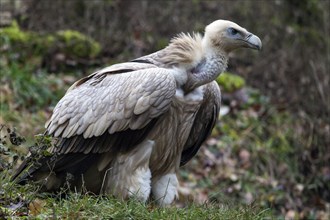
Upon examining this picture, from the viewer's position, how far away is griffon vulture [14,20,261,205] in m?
6.64

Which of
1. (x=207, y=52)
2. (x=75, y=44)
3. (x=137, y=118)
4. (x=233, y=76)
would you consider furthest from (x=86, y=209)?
(x=233, y=76)

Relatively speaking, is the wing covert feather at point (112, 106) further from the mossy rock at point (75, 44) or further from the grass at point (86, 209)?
the mossy rock at point (75, 44)

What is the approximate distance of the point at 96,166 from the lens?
6.96 m

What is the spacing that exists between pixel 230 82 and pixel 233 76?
24 centimetres

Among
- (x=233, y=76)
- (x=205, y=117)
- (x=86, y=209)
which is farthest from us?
(x=233, y=76)

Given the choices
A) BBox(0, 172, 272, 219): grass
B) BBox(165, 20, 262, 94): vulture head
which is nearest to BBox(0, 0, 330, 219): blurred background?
BBox(165, 20, 262, 94): vulture head

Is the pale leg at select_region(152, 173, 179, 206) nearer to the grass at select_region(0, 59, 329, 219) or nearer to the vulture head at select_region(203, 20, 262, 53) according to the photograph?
the vulture head at select_region(203, 20, 262, 53)

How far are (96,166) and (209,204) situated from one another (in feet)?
4.02

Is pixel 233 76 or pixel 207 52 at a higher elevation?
pixel 207 52

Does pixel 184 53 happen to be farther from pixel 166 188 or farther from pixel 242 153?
pixel 242 153

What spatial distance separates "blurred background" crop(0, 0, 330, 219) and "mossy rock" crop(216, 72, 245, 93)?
0.05 feet

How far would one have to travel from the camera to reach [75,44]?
12.7m

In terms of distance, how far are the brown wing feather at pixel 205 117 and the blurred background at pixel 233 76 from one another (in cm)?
254

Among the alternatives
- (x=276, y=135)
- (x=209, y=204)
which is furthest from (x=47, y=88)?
(x=209, y=204)
